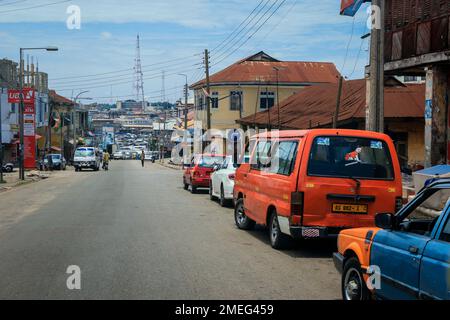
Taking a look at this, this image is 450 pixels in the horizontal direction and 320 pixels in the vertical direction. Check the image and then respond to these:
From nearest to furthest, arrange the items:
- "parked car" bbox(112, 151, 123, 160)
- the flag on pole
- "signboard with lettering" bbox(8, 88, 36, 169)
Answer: the flag on pole, "signboard with lettering" bbox(8, 88, 36, 169), "parked car" bbox(112, 151, 123, 160)

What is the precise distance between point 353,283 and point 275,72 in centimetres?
4989

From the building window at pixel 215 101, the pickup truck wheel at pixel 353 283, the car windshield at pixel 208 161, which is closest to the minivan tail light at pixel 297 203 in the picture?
the pickup truck wheel at pixel 353 283

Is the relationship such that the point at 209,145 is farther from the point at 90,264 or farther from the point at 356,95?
the point at 90,264

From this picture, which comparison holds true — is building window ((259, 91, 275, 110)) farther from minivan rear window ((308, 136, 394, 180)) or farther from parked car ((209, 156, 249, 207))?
minivan rear window ((308, 136, 394, 180))

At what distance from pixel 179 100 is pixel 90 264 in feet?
374

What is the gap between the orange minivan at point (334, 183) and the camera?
943 cm

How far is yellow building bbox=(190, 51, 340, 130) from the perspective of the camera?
5384 centimetres

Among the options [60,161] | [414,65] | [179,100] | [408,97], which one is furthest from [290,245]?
[179,100]

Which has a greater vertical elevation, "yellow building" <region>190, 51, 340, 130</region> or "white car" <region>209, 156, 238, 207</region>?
"yellow building" <region>190, 51, 340, 130</region>

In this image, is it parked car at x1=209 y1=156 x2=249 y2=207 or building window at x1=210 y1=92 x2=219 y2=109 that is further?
building window at x1=210 y1=92 x2=219 y2=109

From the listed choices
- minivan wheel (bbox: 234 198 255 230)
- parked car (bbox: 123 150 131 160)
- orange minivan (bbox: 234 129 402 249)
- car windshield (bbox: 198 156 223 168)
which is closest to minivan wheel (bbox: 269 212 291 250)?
orange minivan (bbox: 234 129 402 249)

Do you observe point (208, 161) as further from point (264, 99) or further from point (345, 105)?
point (264, 99)

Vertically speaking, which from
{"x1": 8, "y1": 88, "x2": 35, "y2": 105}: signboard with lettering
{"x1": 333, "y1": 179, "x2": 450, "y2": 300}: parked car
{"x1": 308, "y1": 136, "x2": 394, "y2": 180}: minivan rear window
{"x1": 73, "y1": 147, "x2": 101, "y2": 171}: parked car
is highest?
{"x1": 8, "y1": 88, "x2": 35, "y2": 105}: signboard with lettering

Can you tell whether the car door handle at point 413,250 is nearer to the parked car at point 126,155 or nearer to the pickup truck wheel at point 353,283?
the pickup truck wheel at point 353,283
